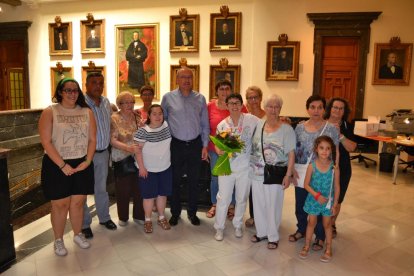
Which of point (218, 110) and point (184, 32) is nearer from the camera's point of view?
point (218, 110)

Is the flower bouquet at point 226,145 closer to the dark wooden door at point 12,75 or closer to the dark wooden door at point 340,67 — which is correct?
the dark wooden door at point 340,67

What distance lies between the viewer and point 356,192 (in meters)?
5.48

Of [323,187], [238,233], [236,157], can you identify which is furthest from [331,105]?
[238,233]

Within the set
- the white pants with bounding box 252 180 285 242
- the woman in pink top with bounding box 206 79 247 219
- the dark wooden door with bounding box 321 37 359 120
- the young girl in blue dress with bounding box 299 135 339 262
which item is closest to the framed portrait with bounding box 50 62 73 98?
the dark wooden door with bounding box 321 37 359 120

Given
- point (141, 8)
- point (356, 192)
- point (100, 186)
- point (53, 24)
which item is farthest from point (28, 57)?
point (356, 192)

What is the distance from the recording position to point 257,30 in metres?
8.21

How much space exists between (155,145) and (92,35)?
6979mm

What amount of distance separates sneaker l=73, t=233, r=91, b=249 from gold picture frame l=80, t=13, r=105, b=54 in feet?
22.9

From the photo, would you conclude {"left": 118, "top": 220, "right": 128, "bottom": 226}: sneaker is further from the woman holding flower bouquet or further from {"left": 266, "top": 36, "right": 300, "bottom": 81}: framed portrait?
{"left": 266, "top": 36, "right": 300, "bottom": 81}: framed portrait

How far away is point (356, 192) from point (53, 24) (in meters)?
8.87

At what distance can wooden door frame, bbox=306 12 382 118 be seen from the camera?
Result: 7712 millimetres

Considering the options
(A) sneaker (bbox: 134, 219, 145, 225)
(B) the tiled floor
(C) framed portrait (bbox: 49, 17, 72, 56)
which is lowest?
(B) the tiled floor

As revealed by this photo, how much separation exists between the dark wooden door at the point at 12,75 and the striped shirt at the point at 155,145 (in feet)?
27.3

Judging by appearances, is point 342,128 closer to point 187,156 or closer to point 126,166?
point 187,156
